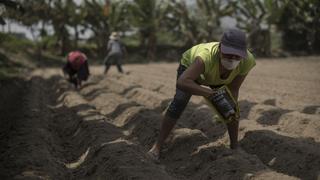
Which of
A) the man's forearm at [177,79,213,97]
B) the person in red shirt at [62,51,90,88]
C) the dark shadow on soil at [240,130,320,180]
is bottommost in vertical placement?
the person in red shirt at [62,51,90,88]

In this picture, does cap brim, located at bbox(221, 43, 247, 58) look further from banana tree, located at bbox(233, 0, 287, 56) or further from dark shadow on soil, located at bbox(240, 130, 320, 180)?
banana tree, located at bbox(233, 0, 287, 56)

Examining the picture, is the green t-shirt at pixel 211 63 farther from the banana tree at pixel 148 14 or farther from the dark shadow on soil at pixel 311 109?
the banana tree at pixel 148 14

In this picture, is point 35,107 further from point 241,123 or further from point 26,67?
point 26,67

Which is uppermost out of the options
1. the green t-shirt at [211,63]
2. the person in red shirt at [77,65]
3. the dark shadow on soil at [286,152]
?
the green t-shirt at [211,63]

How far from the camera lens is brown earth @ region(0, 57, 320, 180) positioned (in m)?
4.64

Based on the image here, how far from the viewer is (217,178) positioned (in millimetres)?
4406

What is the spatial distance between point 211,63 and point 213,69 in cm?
7

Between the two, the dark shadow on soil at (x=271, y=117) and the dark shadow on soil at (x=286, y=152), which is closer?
the dark shadow on soil at (x=286, y=152)

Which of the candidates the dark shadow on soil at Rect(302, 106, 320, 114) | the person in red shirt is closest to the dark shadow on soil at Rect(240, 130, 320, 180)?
the dark shadow on soil at Rect(302, 106, 320, 114)

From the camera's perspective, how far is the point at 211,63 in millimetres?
4586

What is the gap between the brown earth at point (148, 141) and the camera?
4637 mm

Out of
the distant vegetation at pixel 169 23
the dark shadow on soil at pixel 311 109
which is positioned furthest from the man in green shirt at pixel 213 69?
the distant vegetation at pixel 169 23

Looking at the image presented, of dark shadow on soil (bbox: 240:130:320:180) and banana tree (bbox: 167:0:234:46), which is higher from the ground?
dark shadow on soil (bbox: 240:130:320:180)

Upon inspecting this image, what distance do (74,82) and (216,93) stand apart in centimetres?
779
